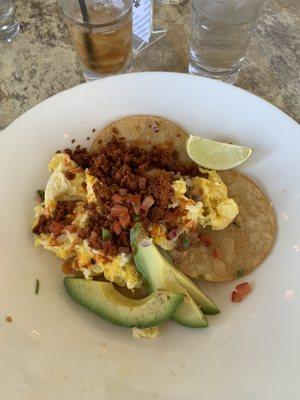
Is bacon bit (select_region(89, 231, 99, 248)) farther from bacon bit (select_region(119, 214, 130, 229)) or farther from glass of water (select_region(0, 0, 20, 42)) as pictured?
glass of water (select_region(0, 0, 20, 42))

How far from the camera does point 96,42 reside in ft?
5.92

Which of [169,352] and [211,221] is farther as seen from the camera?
[211,221]

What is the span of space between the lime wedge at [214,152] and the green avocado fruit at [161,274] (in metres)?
0.34

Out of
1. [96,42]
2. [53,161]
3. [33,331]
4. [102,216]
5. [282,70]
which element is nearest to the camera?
[33,331]

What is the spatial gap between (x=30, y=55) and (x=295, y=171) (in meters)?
1.34

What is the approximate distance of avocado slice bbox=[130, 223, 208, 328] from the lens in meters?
1.37

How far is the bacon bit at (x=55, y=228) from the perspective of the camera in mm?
1452

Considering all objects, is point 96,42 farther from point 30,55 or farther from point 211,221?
point 211,221

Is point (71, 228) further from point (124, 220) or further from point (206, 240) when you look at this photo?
point (206, 240)

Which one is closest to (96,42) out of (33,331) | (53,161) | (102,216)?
(53,161)

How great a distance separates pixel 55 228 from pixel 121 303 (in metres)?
0.31

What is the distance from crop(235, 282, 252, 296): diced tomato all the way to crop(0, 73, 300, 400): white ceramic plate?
22mm

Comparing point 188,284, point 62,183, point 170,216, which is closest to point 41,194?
point 62,183

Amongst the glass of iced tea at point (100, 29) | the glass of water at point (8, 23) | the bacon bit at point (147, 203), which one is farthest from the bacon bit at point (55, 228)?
the glass of water at point (8, 23)
